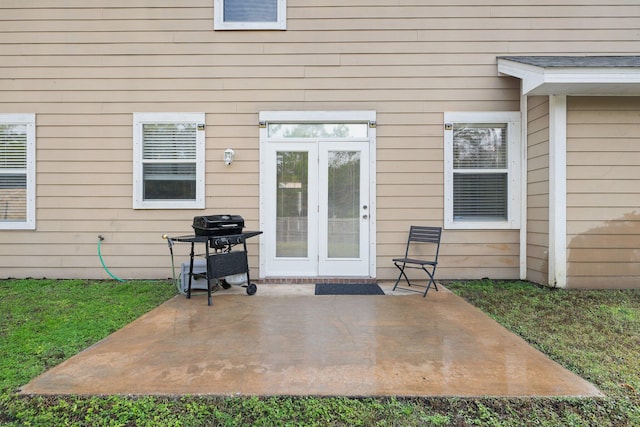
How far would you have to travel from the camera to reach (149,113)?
15.7ft

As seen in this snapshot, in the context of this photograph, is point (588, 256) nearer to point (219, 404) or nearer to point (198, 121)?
point (219, 404)

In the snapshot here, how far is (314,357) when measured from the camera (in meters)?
2.35

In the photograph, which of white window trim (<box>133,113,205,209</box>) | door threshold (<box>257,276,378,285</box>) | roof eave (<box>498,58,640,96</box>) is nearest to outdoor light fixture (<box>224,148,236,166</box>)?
white window trim (<box>133,113,205,209</box>)

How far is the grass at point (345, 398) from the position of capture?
65.6 inches

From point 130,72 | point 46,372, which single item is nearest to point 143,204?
point 130,72

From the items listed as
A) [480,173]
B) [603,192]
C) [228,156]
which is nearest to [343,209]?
[228,156]

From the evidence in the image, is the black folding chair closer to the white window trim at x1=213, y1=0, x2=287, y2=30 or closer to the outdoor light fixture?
the outdoor light fixture

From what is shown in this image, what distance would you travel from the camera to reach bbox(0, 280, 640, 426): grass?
1.67 m

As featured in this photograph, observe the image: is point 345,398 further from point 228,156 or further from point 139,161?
point 139,161

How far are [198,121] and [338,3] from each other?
99.2 inches

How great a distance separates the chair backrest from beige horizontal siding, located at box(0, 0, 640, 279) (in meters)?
0.15

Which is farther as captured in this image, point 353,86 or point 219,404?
point 353,86

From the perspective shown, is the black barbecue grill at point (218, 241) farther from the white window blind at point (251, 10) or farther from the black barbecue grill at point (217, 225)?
the white window blind at point (251, 10)

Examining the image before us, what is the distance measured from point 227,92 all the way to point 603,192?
4936mm
